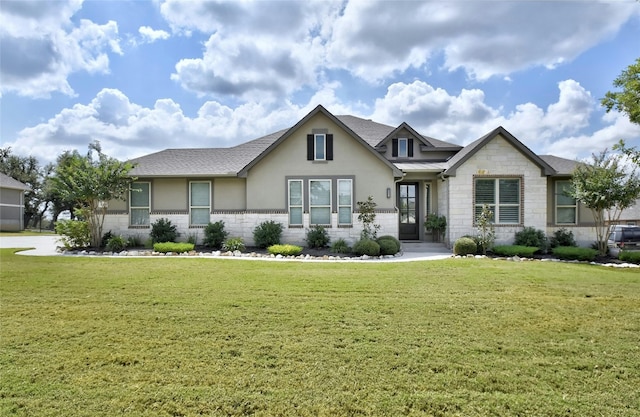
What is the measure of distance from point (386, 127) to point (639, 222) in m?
16.6

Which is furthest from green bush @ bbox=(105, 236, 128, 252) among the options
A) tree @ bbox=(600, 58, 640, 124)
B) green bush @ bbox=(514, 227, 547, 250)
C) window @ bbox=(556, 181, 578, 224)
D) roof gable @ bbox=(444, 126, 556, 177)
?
window @ bbox=(556, 181, 578, 224)

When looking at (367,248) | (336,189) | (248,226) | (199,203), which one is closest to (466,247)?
(367,248)

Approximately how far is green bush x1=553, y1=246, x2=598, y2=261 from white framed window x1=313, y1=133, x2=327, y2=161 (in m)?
9.67

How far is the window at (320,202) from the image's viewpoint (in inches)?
597

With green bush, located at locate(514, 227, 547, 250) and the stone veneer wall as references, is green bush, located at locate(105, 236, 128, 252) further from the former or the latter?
green bush, located at locate(514, 227, 547, 250)

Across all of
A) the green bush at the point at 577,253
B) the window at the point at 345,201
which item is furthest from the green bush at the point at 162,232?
the green bush at the point at 577,253

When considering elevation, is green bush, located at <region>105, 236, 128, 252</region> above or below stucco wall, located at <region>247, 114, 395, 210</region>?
below

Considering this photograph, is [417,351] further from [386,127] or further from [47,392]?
[386,127]

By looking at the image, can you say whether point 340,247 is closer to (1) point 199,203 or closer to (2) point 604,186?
(1) point 199,203

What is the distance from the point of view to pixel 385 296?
661cm

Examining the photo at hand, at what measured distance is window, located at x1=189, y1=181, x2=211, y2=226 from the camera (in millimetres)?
15781

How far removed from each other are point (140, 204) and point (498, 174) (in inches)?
609

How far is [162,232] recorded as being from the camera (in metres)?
15.2

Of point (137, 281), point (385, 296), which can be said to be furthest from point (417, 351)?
point (137, 281)
